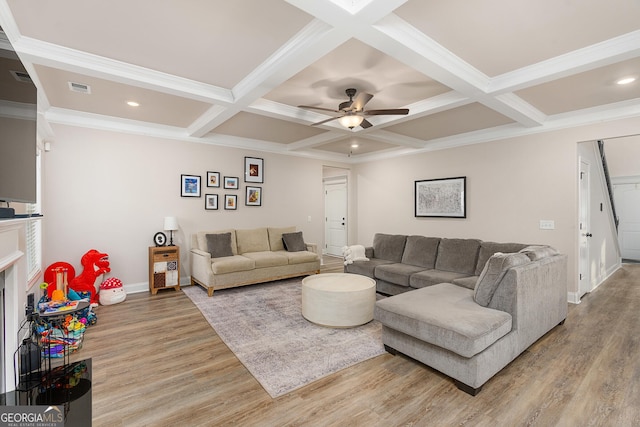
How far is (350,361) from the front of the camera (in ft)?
8.52

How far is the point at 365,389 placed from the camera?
87.0 inches

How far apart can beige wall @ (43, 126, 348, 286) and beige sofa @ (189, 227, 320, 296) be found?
1.06 ft

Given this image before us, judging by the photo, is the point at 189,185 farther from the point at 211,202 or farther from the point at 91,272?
the point at 91,272

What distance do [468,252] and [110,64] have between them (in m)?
4.67

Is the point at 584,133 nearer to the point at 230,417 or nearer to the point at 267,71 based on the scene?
the point at 267,71

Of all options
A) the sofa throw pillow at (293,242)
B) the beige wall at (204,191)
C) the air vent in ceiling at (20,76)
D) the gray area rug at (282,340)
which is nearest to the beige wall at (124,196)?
the beige wall at (204,191)

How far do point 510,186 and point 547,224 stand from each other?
2.52 feet

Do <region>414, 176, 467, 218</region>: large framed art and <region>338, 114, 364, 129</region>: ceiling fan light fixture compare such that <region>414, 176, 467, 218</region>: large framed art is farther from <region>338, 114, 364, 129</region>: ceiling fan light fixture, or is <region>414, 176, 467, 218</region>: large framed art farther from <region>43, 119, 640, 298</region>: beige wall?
A: <region>338, 114, 364, 129</region>: ceiling fan light fixture

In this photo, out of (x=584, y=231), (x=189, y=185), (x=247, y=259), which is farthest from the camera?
(x=189, y=185)

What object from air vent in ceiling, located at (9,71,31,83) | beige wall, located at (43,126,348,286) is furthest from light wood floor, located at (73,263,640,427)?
air vent in ceiling, located at (9,71,31,83)

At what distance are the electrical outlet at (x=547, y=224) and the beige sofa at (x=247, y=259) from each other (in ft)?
12.1

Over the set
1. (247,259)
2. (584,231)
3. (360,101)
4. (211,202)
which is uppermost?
(360,101)

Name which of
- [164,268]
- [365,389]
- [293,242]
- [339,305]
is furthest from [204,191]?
[365,389]

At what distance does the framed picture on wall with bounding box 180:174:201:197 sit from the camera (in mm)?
5152
